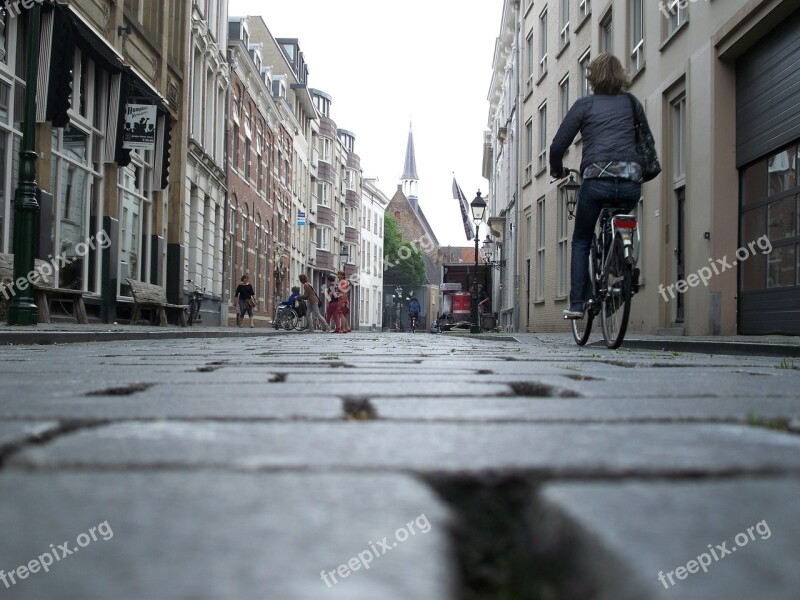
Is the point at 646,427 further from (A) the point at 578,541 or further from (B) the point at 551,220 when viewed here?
(B) the point at 551,220

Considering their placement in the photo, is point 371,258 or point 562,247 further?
point 371,258

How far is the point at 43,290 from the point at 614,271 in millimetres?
9140

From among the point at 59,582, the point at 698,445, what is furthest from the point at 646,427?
the point at 59,582

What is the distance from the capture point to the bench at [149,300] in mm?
17500

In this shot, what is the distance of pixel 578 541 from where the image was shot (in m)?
0.78

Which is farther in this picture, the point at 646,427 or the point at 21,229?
the point at 21,229

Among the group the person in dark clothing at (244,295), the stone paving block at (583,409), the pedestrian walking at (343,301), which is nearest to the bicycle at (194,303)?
the person in dark clothing at (244,295)

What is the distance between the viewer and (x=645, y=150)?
6766 millimetres

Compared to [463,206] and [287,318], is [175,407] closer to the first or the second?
[287,318]

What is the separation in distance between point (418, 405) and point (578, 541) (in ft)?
4.68

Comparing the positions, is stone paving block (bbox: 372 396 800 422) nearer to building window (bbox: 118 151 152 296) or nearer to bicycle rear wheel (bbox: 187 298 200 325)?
building window (bbox: 118 151 152 296)

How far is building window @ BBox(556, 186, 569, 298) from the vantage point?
21.7 metres

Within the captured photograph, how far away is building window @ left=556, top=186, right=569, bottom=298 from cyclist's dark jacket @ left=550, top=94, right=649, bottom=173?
48.9 feet

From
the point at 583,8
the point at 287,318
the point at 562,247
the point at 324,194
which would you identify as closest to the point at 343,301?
the point at 287,318
